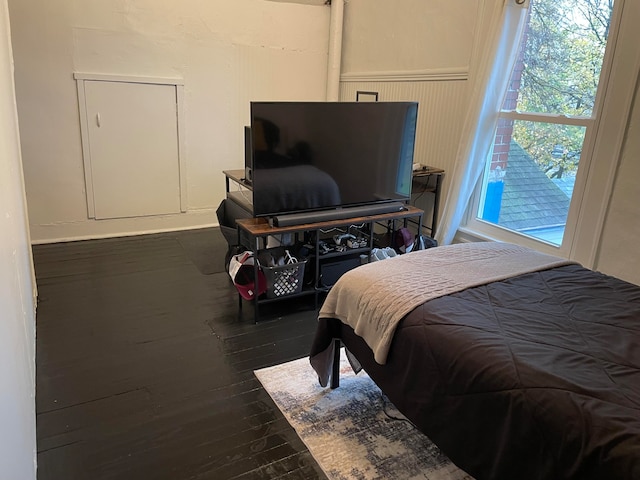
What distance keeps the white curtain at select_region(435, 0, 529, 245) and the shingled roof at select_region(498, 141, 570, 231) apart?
211mm

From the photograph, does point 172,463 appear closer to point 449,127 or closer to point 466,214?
point 466,214

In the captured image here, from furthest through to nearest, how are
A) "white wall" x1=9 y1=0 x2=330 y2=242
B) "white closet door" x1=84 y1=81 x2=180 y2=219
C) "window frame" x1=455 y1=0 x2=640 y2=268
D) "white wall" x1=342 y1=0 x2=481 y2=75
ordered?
"white closet door" x1=84 y1=81 x2=180 y2=219
"white wall" x1=9 y1=0 x2=330 y2=242
"white wall" x1=342 y1=0 x2=481 y2=75
"window frame" x1=455 y1=0 x2=640 y2=268

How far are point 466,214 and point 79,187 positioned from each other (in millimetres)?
3285

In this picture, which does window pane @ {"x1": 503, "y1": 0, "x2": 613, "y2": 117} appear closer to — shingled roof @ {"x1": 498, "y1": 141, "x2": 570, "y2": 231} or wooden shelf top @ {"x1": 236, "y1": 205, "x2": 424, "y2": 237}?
shingled roof @ {"x1": 498, "y1": 141, "x2": 570, "y2": 231}

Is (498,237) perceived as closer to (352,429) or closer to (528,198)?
(528,198)

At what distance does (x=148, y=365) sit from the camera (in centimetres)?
230

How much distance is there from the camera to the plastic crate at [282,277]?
2.75 m

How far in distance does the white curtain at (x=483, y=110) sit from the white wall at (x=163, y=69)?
216cm

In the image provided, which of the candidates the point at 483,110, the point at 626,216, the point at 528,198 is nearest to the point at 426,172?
the point at 483,110

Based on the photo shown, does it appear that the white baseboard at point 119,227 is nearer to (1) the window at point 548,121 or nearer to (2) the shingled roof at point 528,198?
(1) the window at point 548,121

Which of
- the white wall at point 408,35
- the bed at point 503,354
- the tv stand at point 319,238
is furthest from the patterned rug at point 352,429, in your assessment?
the white wall at point 408,35

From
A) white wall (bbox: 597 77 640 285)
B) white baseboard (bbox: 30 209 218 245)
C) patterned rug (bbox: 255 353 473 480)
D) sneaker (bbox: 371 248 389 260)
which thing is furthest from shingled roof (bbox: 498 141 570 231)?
white baseboard (bbox: 30 209 218 245)

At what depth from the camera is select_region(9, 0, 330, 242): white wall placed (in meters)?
3.69

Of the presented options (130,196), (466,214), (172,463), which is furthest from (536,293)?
(130,196)
